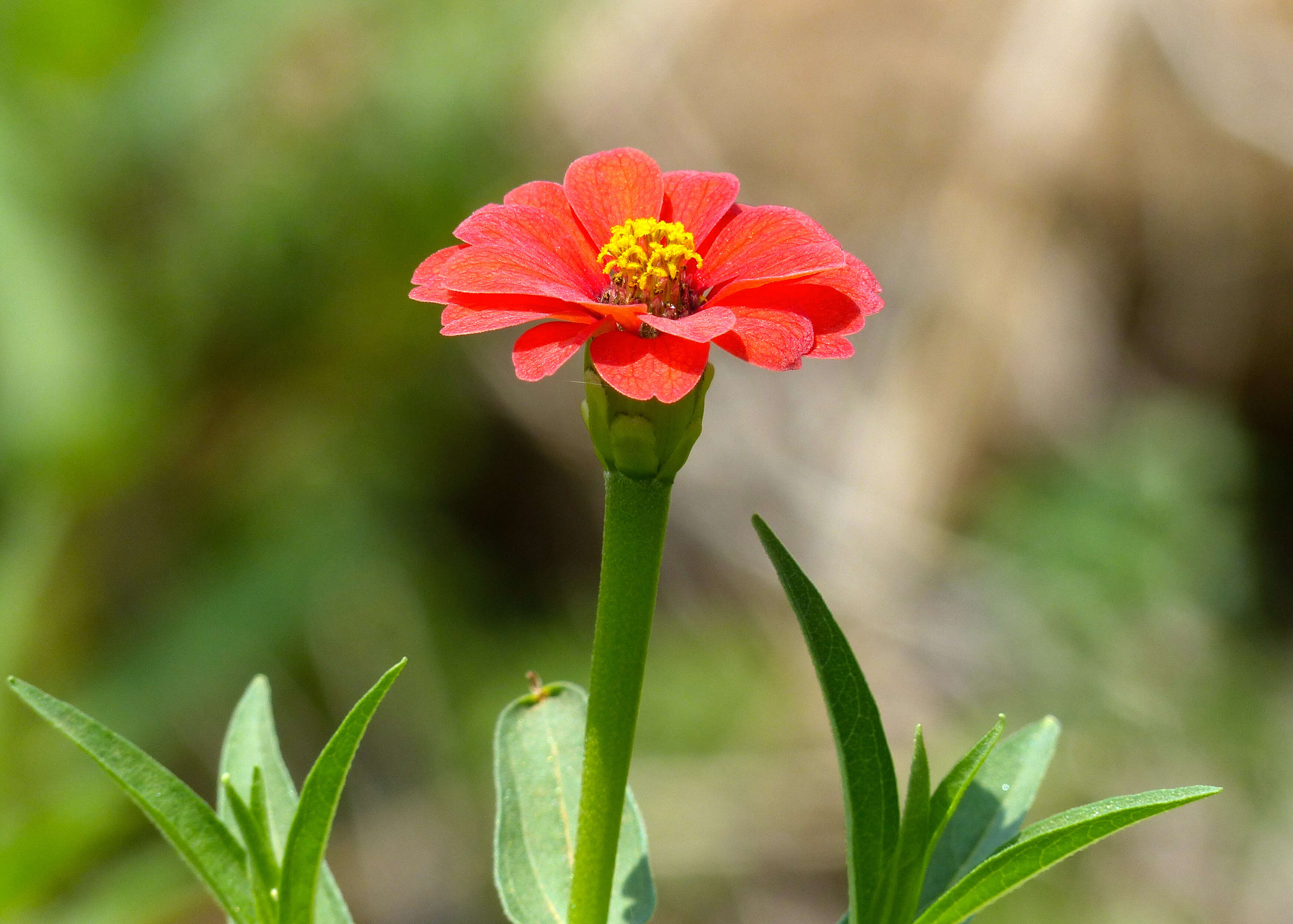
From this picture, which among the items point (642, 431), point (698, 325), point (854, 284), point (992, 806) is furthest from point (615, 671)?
point (992, 806)

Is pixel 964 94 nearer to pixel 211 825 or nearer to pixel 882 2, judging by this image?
pixel 882 2

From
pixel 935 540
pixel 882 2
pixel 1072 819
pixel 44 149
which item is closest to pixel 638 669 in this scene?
pixel 1072 819

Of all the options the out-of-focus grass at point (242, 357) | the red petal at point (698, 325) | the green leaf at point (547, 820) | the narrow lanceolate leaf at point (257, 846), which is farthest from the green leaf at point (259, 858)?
the out-of-focus grass at point (242, 357)

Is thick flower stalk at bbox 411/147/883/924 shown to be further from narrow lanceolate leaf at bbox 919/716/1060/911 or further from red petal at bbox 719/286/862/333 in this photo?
narrow lanceolate leaf at bbox 919/716/1060/911

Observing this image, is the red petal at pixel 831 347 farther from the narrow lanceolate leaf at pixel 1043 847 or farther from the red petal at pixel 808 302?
the narrow lanceolate leaf at pixel 1043 847

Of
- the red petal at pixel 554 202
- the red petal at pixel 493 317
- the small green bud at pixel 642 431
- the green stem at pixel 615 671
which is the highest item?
the red petal at pixel 554 202
